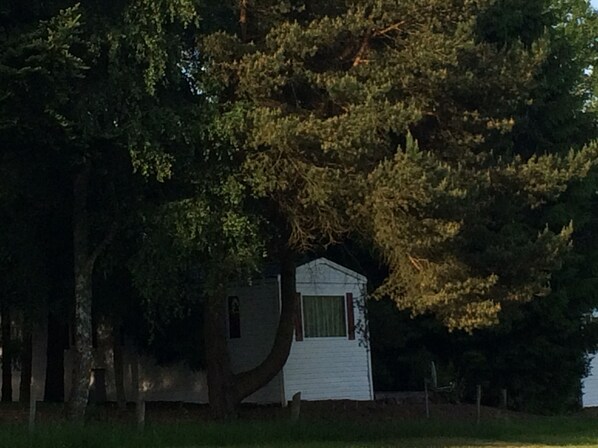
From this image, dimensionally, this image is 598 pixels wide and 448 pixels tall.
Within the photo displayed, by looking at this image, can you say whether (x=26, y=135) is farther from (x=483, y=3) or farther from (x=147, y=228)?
(x=483, y=3)

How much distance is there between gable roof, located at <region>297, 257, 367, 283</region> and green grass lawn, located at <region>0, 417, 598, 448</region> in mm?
6393

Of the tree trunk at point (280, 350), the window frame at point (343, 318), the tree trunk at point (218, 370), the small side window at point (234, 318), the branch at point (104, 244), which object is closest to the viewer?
the branch at point (104, 244)

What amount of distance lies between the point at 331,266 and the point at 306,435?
8.95 meters

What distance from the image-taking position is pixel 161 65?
60.8 feet

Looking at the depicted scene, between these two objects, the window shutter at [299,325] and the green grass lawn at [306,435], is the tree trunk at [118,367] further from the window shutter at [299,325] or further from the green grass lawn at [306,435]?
the green grass lawn at [306,435]

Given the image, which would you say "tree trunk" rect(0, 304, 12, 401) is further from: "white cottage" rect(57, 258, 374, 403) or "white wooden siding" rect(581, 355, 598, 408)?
"white wooden siding" rect(581, 355, 598, 408)

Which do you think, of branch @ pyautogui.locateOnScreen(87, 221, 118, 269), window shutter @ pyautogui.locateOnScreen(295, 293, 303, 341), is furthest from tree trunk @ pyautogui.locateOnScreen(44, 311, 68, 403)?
branch @ pyautogui.locateOnScreen(87, 221, 118, 269)

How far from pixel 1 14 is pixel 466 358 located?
58.4 ft

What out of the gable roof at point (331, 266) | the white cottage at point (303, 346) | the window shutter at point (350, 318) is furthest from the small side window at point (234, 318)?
the window shutter at point (350, 318)

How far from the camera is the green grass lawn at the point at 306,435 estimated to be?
58.0 ft

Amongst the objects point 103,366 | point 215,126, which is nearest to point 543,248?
point 215,126

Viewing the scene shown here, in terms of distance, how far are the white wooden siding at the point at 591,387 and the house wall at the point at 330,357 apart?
10000mm

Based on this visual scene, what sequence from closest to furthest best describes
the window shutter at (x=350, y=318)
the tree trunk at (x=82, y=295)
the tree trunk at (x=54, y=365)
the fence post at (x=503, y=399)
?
the tree trunk at (x=82, y=295), the window shutter at (x=350, y=318), the fence post at (x=503, y=399), the tree trunk at (x=54, y=365)

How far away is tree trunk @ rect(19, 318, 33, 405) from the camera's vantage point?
96.6 feet
